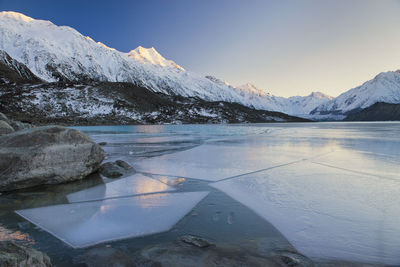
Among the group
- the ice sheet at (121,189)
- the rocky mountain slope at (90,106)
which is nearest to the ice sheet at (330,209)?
the ice sheet at (121,189)

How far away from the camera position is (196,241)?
3.99 meters

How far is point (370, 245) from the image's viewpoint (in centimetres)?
381

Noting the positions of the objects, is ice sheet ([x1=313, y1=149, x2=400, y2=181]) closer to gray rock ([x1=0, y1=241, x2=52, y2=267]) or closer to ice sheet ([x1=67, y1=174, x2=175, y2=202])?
ice sheet ([x1=67, y1=174, x2=175, y2=202])

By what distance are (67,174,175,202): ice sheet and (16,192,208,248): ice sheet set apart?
1.59ft

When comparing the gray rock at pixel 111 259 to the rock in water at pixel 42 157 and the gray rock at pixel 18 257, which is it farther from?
the rock in water at pixel 42 157

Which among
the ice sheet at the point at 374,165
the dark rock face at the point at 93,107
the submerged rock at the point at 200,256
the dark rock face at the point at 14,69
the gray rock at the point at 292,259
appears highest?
the dark rock face at the point at 14,69

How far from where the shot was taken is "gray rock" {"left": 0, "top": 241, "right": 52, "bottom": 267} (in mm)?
2535

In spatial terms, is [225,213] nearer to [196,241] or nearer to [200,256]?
[196,241]

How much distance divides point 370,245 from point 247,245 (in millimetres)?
1987

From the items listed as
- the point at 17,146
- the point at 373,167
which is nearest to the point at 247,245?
the point at 17,146

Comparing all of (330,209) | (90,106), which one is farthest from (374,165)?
(90,106)

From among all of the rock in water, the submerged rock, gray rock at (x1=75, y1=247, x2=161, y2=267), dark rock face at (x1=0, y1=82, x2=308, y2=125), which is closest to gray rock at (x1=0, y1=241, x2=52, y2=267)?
gray rock at (x1=75, y1=247, x2=161, y2=267)

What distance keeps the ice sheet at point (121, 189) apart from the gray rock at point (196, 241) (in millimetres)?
3029

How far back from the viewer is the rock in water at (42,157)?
7184 mm
